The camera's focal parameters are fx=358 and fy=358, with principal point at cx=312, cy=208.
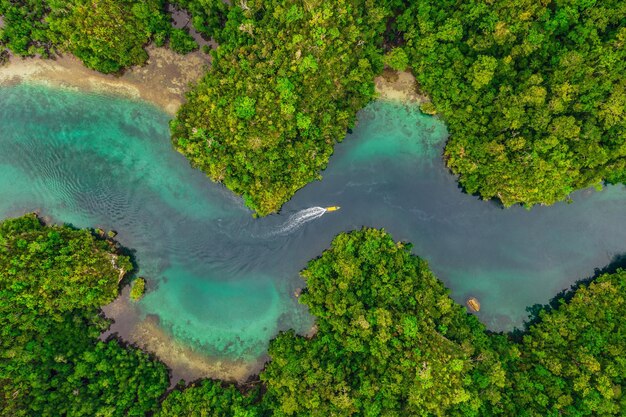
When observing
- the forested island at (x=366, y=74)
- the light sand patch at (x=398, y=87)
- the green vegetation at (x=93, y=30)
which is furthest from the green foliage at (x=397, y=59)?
the green vegetation at (x=93, y=30)

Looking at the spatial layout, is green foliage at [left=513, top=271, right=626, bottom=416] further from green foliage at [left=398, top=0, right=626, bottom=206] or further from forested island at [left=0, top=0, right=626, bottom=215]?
forested island at [left=0, top=0, right=626, bottom=215]

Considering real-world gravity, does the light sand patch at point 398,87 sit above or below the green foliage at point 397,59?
below

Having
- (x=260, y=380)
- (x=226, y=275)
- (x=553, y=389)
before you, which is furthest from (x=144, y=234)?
(x=553, y=389)

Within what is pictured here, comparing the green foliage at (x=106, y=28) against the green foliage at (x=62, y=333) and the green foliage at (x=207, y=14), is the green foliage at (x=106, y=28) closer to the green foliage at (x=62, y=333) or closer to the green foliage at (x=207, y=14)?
the green foliage at (x=207, y=14)

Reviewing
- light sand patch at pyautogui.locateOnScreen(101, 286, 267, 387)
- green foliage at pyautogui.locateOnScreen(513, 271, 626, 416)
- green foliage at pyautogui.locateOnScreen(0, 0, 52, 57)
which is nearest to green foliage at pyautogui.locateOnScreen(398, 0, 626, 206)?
green foliage at pyautogui.locateOnScreen(513, 271, 626, 416)

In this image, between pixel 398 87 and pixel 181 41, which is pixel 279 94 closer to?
pixel 181 41

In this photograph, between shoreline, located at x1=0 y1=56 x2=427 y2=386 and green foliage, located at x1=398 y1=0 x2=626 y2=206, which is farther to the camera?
shoreline, located at x1=0 y1=56 x2=427 y2=386

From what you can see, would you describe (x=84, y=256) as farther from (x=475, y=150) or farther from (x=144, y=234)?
(x=475, y=150)
